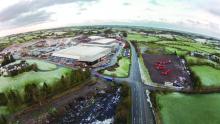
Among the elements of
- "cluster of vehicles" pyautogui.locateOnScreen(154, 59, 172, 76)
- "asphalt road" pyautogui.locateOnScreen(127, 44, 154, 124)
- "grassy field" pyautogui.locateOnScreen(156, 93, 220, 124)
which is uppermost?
"cluster of vehicles" pyautogui.locateOnScreen(154, 59, 172, 76)

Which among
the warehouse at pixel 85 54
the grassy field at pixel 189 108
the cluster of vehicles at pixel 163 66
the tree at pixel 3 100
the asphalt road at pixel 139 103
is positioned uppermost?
the warehouse at pixel 85 54

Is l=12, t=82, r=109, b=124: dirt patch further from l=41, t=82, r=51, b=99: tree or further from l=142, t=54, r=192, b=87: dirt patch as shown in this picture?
l=142, t=54, r=192, b=87: dirt patch

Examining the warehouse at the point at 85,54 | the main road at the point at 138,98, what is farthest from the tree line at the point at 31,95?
Answer: the warehouse at the point at 85,54

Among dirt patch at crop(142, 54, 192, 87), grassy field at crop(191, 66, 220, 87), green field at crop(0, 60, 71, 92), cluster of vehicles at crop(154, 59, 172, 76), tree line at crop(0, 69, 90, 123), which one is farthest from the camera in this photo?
cluster of vehicles at crop(154, 59, 172, 76)

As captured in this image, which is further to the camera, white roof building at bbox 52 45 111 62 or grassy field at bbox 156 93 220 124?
white roof building at bbox 52 45 111 62

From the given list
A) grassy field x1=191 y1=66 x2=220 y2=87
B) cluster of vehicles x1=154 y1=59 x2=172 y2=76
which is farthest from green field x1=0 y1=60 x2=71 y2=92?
grassy field x1=191 y1=66 x2=220 y2=87

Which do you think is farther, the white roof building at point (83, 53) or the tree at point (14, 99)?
the white roof building at point (83, 53)

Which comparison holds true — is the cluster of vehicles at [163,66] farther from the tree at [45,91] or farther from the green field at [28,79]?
the tree at [45,91]

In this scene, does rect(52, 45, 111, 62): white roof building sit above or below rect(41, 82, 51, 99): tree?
above

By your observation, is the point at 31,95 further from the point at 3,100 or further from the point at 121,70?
the point at 121,70
